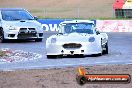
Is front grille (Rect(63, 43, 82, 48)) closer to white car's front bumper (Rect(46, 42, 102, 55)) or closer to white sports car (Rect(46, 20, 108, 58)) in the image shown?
white sports car (Rect(46, 20, 108, 58))

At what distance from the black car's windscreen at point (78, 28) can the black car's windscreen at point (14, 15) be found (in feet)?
22.9

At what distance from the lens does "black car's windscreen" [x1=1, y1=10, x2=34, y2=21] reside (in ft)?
80.9

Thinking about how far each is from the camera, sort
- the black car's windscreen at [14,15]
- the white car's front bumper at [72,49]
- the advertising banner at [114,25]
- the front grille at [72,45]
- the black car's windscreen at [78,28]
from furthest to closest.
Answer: the advertising banner at [114,25], the black car's windscreen at [14,15], the black car's windscreen at [78,28], the front grille at [72,45], the white car's front bumper at [72,49]

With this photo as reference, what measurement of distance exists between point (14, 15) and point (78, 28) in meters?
7.45

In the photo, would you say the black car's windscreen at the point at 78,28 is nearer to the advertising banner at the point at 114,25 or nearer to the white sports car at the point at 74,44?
the white sports car at the point at 74,44

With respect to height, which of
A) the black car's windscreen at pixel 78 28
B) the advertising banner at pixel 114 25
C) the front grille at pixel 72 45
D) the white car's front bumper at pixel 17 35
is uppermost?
the black car's windscreen at pixel 78 28

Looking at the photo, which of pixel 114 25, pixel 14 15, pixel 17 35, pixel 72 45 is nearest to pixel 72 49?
pixel 72 45

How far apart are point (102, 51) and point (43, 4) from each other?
189 feet

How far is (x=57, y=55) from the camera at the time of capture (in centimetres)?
1648

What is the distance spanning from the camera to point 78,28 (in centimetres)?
1794

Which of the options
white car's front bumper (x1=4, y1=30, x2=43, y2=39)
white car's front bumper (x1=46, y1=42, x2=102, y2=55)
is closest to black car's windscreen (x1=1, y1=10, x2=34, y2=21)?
white car's front bumper (x1=4, y1=30, x2=43, y2=39)

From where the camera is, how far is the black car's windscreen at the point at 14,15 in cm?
2466

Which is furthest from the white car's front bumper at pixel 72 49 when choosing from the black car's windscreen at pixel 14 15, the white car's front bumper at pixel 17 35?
the black car's windscreen at pixel 14 15

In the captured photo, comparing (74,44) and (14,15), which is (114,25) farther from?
(74,44)
